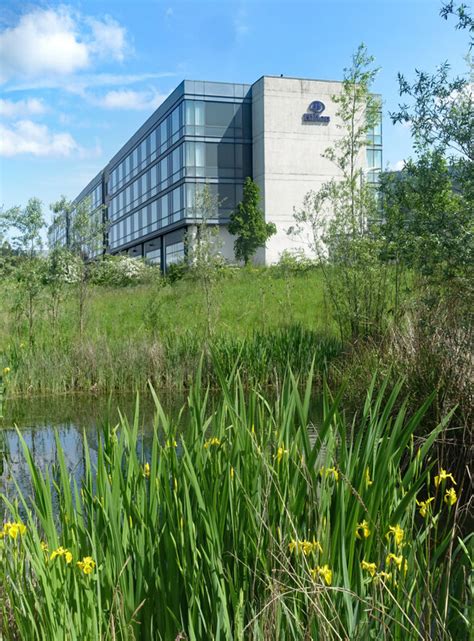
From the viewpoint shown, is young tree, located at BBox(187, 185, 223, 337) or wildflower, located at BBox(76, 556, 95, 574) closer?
wildflower, located at BBox(76, 556, 95, 574)

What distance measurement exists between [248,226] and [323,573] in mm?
36563

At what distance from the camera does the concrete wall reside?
140 feet

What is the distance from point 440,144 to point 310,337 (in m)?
4.09

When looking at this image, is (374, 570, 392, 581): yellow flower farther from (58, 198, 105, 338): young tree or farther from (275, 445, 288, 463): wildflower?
(58, 198, 105, 338): young tree

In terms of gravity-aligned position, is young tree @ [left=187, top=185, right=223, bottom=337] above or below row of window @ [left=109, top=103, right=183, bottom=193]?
below

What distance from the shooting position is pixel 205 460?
7.13 ft

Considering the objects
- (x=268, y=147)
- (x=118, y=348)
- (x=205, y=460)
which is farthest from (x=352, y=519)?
(x=268, y=147)

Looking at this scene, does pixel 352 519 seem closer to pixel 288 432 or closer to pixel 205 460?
pixel 288 432

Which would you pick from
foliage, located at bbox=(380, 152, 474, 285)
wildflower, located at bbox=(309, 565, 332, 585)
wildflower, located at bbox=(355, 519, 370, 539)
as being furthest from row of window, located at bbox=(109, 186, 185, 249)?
wildflower, located at bbox=(309, 565, 332, 585)

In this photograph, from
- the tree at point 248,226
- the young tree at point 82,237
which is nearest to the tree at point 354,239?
the young tree at point 82,237

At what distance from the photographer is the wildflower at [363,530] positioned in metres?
1.92

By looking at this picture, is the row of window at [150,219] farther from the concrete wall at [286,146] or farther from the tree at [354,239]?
the tree at [354,239]

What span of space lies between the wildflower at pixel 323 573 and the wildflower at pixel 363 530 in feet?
0.51

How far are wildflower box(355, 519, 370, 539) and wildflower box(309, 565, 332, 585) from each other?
16 cm
